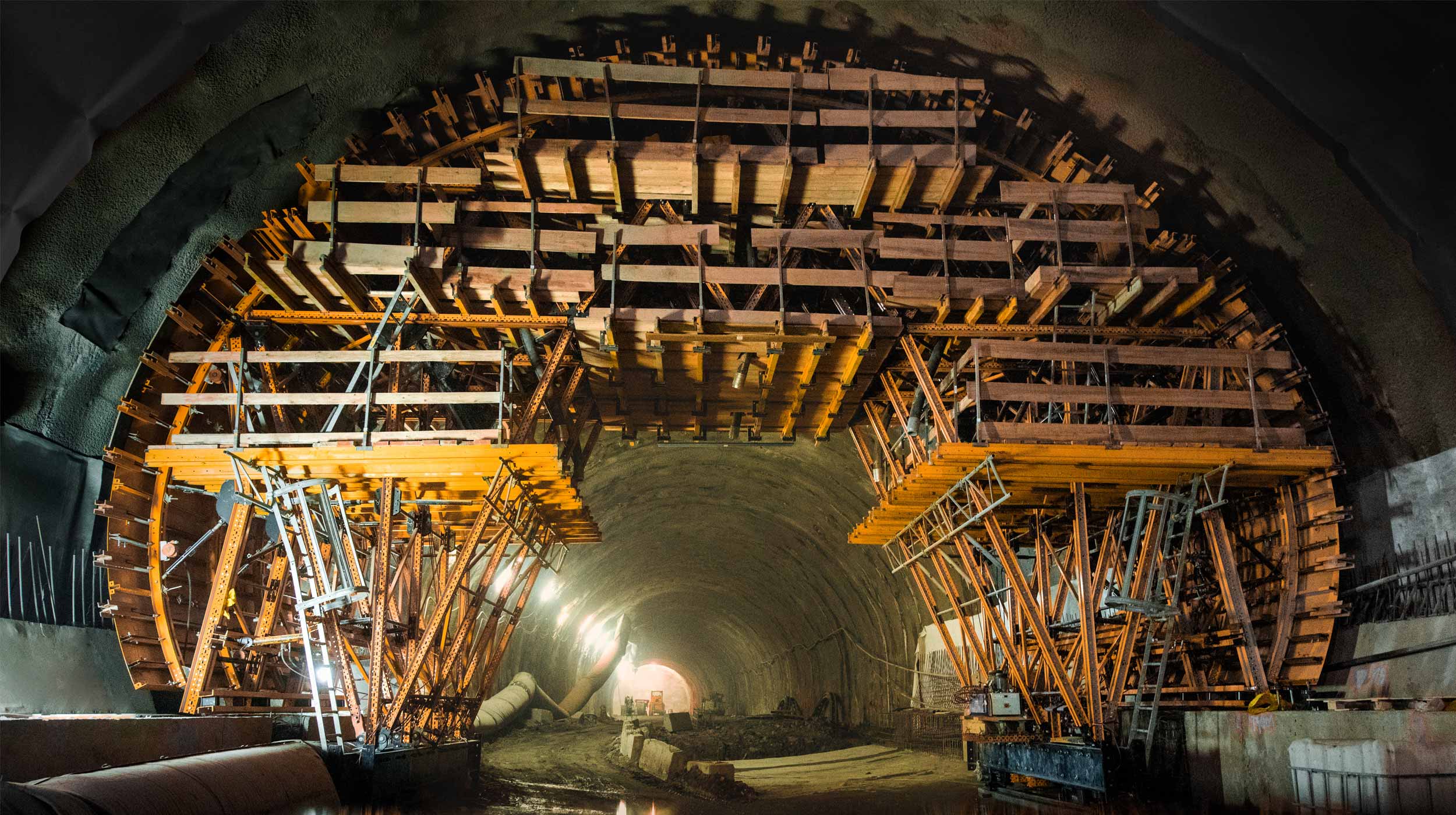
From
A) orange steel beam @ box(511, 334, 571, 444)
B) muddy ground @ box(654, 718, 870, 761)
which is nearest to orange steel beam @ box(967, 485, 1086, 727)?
orange steel beam @ box(511, 334, 571, 444)

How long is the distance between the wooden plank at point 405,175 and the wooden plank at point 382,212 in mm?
246

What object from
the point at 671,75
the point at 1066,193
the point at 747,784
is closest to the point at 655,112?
the point at 671,75

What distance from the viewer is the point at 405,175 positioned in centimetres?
955

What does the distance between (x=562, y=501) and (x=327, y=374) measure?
10.3ft

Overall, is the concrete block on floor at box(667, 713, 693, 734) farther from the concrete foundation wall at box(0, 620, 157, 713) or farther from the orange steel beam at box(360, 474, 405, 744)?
the concrete foundation wall at box(0, 620, 157, 713)

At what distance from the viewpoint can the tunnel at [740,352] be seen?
27.3 ft

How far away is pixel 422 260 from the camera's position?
30.2 ft

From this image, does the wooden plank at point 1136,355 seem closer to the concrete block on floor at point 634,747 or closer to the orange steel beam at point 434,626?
the orange steel beam at point 434,626

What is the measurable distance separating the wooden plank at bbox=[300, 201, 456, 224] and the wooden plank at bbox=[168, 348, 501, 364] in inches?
52.5

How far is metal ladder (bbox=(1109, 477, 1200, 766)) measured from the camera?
29.9 ft

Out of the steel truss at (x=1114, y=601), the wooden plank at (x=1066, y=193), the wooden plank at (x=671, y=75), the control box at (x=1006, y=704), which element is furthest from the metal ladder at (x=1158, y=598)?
the wooden plank at (x=671, y=75)

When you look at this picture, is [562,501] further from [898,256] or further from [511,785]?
[898,256]

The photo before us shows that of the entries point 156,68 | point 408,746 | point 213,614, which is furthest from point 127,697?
point 156,68

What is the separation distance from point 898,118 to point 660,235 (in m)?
2.75
